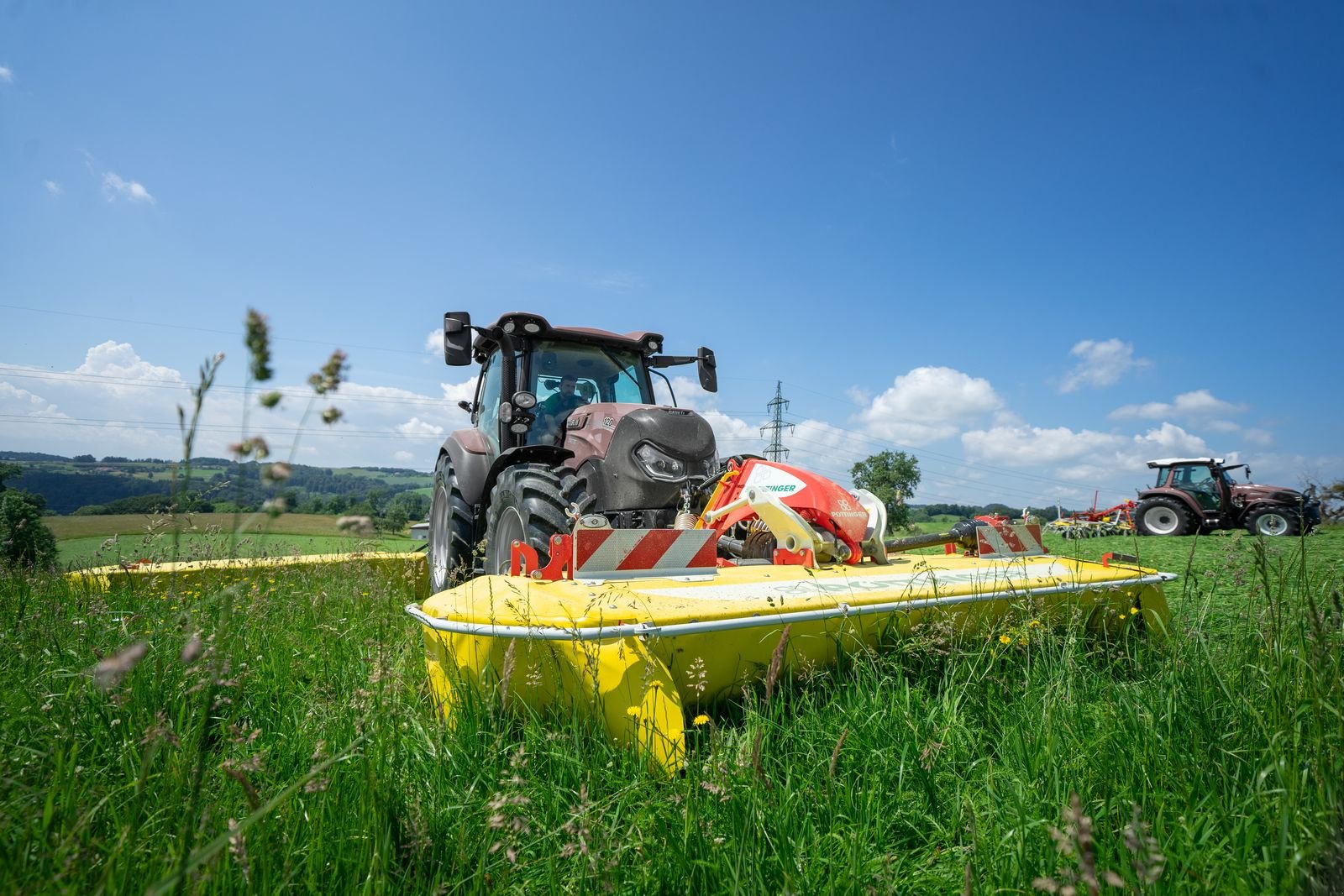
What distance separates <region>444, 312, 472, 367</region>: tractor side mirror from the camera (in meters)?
4.59

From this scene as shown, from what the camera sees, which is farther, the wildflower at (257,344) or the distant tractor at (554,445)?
the distant tractor at (554,445)

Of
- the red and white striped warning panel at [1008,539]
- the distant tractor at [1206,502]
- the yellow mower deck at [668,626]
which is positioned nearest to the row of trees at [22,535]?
the yellow mower deck at [668,626]

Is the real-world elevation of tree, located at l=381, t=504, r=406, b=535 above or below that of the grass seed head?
above

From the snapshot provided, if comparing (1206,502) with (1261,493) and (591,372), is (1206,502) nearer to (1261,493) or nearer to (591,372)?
(1261,493)

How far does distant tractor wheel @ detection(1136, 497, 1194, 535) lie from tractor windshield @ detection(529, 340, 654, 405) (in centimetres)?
1800

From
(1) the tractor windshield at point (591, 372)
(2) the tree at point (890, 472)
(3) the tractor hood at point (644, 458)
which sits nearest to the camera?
(3) the tractor hood at point (644, 458)

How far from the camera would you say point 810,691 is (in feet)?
7.89

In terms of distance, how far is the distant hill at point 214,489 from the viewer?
34.0 inches

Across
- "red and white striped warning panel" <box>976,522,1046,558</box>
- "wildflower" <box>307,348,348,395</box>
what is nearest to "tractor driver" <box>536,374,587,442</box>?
"red and white striped warning panel" <box>976,522,1046,558</box>

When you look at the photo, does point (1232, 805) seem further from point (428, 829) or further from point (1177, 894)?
point (428, 829)

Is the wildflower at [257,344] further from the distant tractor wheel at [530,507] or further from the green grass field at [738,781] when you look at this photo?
the distant tractor wheel at [530,507]

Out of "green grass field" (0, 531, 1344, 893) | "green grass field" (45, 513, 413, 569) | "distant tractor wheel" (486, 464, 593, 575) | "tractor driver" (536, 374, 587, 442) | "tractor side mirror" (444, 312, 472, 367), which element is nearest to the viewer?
"green grass field" (45, 513, 413, 569)

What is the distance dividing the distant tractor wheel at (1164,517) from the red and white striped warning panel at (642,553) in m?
19.5

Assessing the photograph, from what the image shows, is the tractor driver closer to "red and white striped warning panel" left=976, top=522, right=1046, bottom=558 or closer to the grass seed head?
"red and white striped warning panel" left=976, top=522, right=1046, bottom=558
